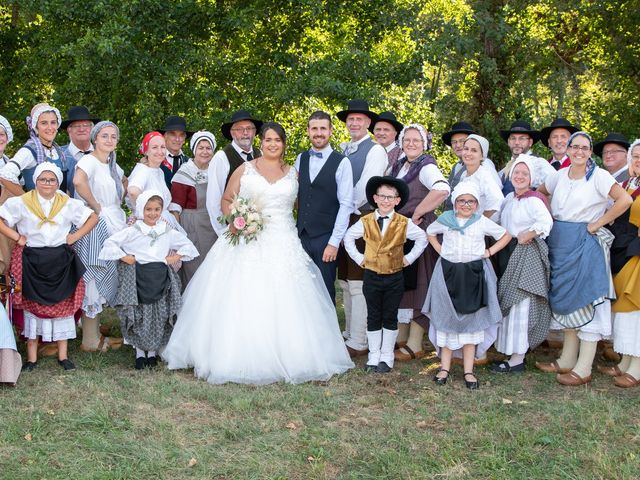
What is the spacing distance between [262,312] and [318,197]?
47.5 inches

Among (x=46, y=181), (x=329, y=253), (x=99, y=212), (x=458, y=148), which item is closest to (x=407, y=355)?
(x=329, y=253)

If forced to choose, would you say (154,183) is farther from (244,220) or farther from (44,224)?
(244,220)

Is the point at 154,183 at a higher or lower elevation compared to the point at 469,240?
higher

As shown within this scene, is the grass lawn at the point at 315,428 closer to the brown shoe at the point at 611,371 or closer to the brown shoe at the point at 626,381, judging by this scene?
the brown shoe at the point at 626,381

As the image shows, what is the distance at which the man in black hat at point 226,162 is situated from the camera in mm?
7246

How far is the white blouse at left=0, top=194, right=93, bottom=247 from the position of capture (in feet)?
21.3

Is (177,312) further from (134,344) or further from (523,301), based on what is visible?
(523,301)

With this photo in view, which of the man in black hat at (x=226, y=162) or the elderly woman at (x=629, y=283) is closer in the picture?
the elderly woman at (x=629, y=283)

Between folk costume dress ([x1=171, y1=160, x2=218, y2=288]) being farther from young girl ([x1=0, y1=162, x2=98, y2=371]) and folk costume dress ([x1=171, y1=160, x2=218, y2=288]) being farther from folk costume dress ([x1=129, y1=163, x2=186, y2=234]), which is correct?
young girl ([x1=0, y1=162, x2=98, y2=371])

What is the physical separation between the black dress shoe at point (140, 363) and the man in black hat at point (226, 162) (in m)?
1.42

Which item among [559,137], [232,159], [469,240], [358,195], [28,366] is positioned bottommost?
[28,366]

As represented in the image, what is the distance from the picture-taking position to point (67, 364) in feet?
21.8

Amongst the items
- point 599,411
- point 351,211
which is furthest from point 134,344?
point 599,411

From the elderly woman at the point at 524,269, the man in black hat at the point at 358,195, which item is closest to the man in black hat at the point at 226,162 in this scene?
the man in black hat at the point at 358,195
